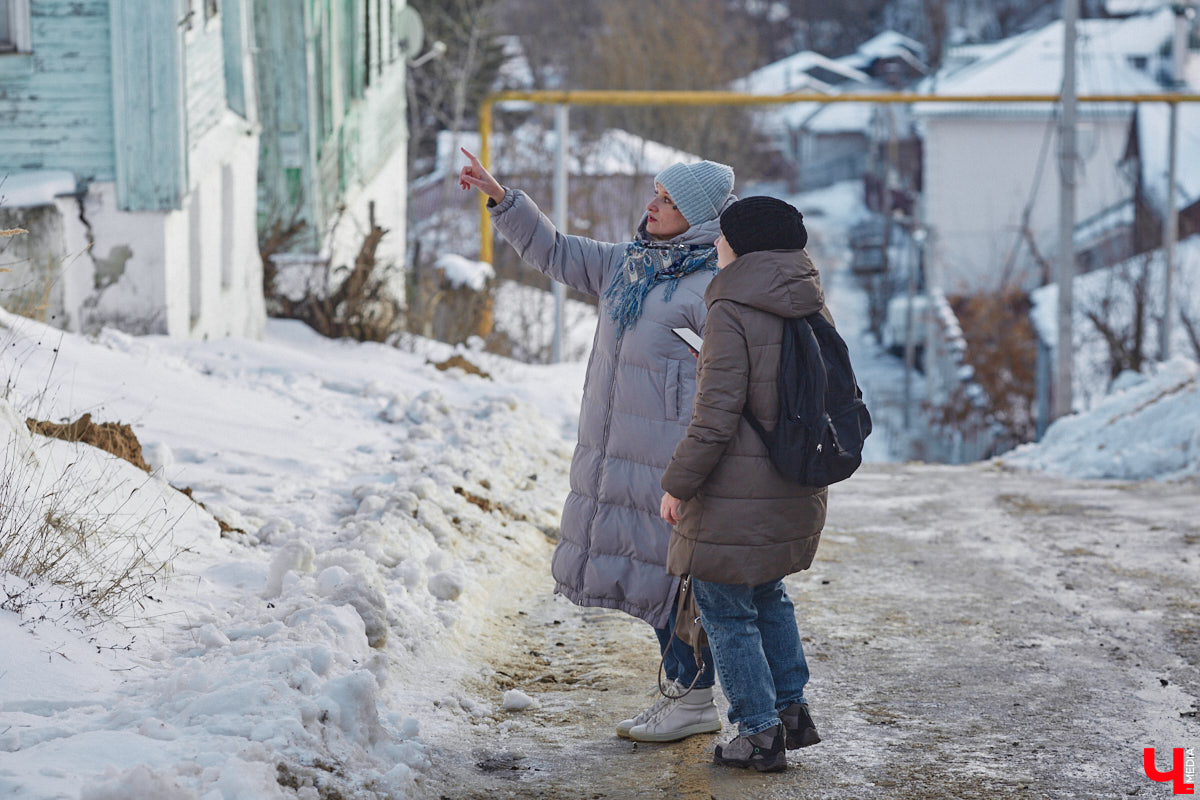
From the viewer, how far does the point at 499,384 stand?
10.6 metres

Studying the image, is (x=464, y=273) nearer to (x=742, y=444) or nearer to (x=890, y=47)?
(x=742, y=444)

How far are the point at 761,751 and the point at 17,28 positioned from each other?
267 inches

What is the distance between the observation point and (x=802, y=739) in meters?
4.02

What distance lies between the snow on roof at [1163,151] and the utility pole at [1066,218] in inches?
701

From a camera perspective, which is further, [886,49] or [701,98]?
[886,49]

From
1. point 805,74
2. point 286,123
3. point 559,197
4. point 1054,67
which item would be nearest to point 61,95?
point 286,123

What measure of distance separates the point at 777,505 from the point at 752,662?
46 centimetres

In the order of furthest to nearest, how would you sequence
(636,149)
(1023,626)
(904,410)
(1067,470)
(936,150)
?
(936,150), (636,149), (904,410), (1067,470), (1023,626)

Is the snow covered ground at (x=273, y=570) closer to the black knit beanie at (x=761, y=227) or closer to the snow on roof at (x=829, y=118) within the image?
the black knit beanie at (x=761, y=227)

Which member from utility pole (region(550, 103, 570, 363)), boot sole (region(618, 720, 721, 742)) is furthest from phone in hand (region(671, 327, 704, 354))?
utility pole (region(550, 103, 570, 363))

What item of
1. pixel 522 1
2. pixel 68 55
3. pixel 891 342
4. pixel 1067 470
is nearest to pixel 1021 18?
pixel 522 1

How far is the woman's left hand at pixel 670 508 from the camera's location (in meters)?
3.81

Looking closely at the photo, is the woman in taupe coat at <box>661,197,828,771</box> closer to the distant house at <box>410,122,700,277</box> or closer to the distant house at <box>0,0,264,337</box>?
the distant house at <box>0,0,264,337</box>

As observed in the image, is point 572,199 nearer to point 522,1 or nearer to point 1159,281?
point 1159,281
